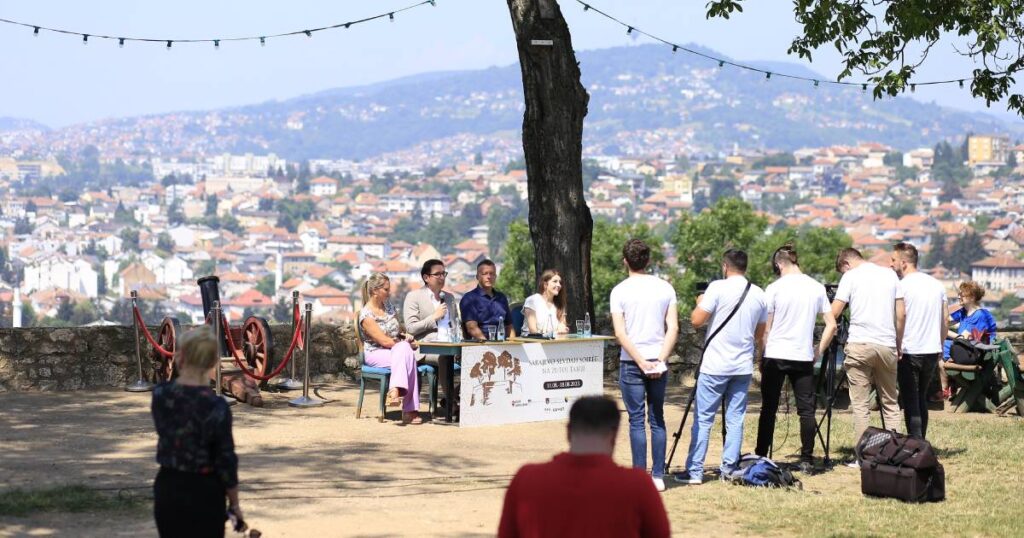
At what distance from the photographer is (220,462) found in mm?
4895

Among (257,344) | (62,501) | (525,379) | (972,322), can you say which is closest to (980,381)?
(972,322)

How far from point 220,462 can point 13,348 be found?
847cm

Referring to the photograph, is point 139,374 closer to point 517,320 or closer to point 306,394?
point 306,394

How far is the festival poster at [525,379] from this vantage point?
34.8ft

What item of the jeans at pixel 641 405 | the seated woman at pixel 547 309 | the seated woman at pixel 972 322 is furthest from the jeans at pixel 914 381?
the seated woman at pixel 972 322

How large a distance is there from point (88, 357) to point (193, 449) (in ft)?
27.9

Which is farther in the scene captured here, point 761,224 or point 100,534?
point 761,224

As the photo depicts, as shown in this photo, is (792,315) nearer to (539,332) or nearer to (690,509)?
(690,509)

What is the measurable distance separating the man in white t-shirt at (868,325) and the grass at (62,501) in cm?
435

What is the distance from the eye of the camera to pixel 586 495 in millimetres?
3803

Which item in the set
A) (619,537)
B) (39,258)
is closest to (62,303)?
(39,258)

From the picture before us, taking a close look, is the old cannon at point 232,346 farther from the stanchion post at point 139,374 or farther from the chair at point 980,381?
the chair at point 980,381

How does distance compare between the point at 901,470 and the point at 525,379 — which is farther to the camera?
the point at 525,379

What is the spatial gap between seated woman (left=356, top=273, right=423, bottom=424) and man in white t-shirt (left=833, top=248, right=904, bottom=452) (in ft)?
11.4
